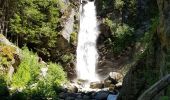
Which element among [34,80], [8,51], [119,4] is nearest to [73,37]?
[119,4]

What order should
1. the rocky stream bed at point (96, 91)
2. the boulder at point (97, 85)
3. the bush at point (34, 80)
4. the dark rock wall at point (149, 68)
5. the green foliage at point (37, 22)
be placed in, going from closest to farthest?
the dark rock wall at point (149, 68) → the bush at point (34, 80) → the rocky stream bed at point (96, 91) → the boulder at point (97, 85) → the green foliage at point (37, 22)

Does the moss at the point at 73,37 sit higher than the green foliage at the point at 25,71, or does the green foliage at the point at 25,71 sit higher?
the moss at the point at 73,37

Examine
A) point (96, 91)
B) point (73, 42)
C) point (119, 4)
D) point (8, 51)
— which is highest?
point (119, 4)

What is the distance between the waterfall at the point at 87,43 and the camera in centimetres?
2950

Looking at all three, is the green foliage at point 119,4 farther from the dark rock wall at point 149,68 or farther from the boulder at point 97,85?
the dark rock wall at point 149,68

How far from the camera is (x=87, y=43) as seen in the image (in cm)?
3097

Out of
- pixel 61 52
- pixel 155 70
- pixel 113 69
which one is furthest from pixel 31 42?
pixel 155 70

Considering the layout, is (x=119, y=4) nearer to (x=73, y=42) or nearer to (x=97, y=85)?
(x=73, y=42)

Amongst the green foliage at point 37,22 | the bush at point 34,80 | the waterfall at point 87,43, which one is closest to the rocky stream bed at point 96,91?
the bush at point 34,80

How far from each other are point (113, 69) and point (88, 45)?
314 cm

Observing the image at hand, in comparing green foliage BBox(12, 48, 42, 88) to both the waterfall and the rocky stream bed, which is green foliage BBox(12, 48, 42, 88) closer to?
the rocky stream bed

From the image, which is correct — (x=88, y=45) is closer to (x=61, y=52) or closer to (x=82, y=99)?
(x=61, y=52)

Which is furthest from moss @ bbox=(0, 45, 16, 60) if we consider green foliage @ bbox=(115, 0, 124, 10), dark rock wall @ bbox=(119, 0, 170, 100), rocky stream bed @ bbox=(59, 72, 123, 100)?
green foliage @ bbox=(115, 0, 124, 10)

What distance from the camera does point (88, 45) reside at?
30906 mm
